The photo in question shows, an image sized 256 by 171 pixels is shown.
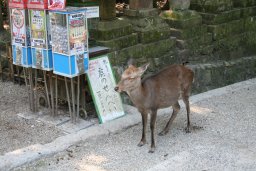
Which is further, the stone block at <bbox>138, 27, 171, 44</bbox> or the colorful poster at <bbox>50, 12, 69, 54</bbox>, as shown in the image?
the stone block at <bbox>138, 27, 171, 44</bbox>

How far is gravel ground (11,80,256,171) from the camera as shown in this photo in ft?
16.9

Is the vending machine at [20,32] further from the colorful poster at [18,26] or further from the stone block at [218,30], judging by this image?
the stone block at [218,30]

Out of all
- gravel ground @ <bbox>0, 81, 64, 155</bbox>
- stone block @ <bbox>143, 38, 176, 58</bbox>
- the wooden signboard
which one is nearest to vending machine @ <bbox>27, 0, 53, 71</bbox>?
the wooden signboard

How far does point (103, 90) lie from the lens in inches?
247

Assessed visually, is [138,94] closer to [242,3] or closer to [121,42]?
[121,42]

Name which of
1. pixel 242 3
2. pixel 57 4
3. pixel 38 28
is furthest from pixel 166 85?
pixel 242 3

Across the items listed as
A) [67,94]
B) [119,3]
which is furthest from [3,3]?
[67,94]

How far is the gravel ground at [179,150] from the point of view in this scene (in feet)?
16.9

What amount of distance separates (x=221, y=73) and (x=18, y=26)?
405cm

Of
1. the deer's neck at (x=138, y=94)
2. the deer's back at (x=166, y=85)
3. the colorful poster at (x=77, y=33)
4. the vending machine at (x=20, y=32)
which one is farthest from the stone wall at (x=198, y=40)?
the deer's neck at (x=138, y=94)

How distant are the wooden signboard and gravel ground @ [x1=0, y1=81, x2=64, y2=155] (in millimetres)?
677

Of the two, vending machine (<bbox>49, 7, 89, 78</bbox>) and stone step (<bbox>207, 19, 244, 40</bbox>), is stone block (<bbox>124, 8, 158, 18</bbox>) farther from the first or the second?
vending machine (<bbox>49, 7, 89, 78</bbox>)

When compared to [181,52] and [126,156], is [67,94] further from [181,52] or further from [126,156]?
[181,52]

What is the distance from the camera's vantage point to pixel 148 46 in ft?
24.5
